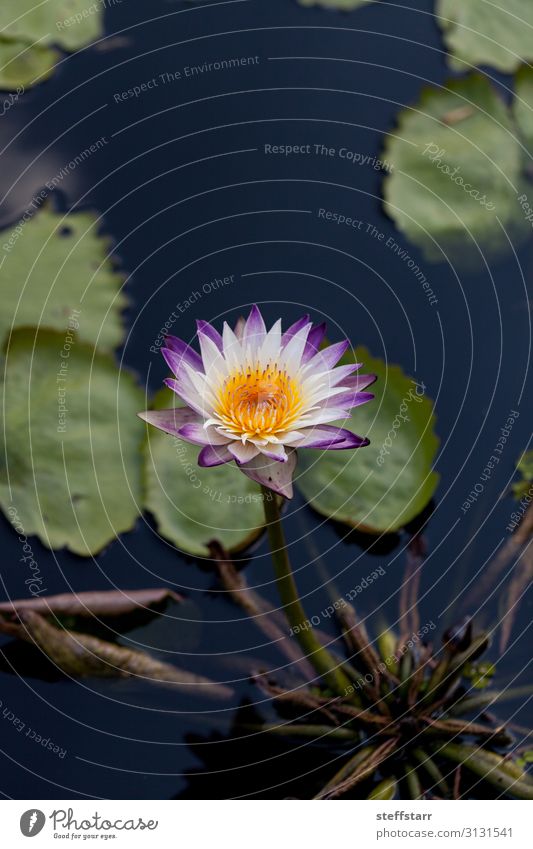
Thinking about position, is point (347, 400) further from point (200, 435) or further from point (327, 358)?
point (200, 435)

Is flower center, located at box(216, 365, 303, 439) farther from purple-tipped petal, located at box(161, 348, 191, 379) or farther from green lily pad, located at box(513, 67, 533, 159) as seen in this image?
green lily pad, located at box(513, 67, 533, 159)

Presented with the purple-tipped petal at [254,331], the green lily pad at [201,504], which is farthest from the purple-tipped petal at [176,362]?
the green lily pad at [201,504]

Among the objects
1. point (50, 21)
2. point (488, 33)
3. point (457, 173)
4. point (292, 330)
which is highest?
point (50, 21)

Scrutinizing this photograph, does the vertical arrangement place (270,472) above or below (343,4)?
below

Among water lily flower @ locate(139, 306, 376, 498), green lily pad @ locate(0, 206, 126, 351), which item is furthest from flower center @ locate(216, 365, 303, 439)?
green lily pad @ locate(0, 206, 126, 351)

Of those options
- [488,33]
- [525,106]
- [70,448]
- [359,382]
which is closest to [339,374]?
[359,382]

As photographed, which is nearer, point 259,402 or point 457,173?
point 259,402

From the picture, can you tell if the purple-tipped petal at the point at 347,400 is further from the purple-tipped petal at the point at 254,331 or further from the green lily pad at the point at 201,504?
the green lily pad at the point at 201,504
